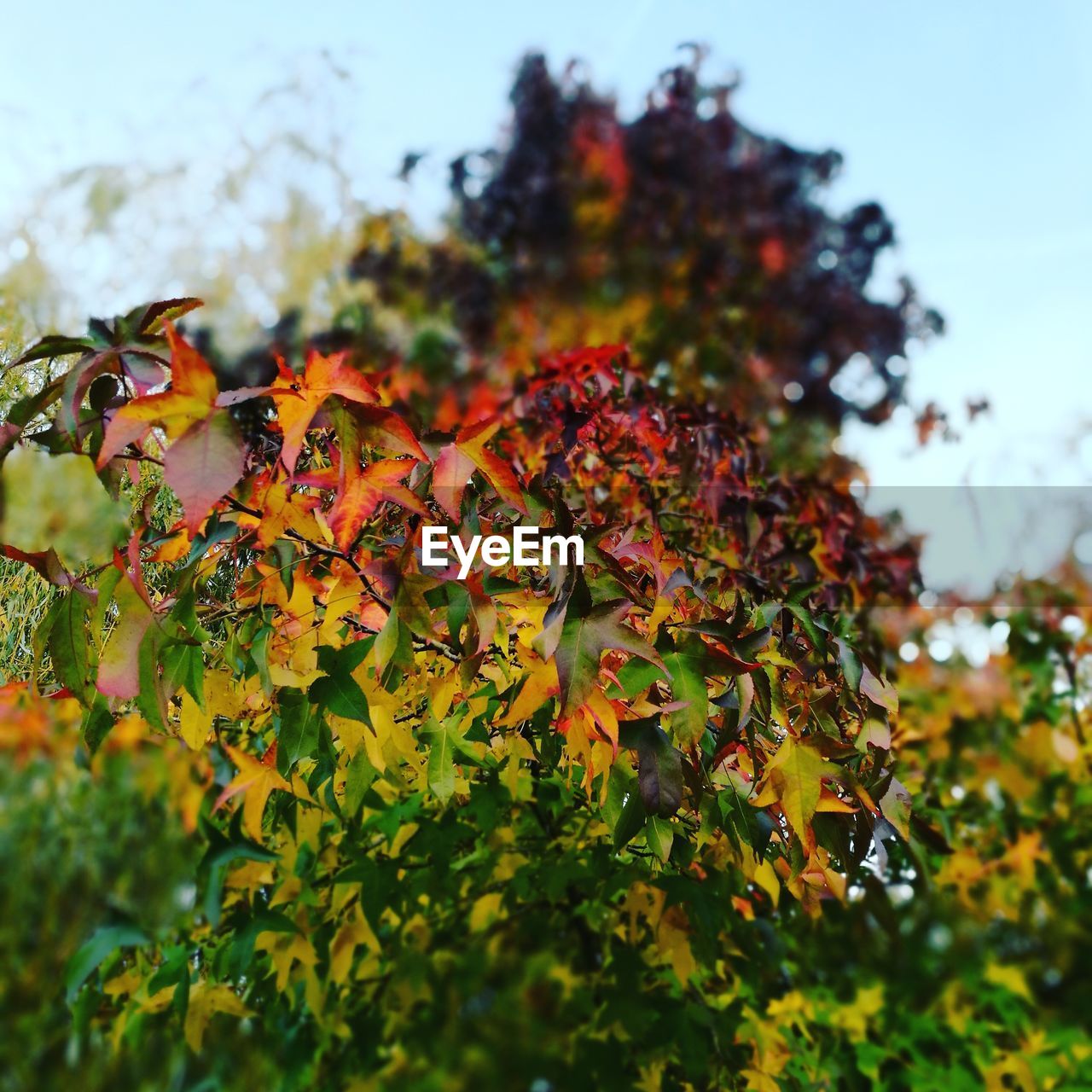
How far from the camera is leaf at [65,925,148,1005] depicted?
Result: 593 millimetres

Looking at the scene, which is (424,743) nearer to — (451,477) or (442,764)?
(442,764)

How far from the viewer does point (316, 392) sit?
2.32ft

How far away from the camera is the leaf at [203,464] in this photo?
0.60 m

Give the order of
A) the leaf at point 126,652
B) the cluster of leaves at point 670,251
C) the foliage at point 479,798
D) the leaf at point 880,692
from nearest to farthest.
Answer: the foliage at point 479,798 → the leaf at point 126,652 → the leaf at point 880,692 → the cluster of leaves at point 670,251

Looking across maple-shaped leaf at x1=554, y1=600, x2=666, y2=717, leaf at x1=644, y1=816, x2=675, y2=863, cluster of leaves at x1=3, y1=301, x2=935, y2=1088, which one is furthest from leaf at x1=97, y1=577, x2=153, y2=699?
leaf at x1=644, y1=816, x2=675, y2=863

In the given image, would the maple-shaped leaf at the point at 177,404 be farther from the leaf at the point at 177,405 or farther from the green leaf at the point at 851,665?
the green leaf at the point at 851,665

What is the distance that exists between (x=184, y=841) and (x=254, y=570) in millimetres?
353

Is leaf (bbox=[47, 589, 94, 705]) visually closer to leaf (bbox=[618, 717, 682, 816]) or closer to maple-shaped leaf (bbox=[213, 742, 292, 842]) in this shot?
maple-shaped leaf (bbox=[213, 742, 292, 842])

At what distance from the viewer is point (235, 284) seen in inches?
80.0

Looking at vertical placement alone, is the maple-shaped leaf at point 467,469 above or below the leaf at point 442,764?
→ above
